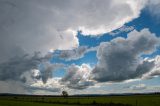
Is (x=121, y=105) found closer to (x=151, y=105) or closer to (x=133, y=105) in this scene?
(x=133, y=105)

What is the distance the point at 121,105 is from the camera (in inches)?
2781

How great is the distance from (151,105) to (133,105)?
206 inches

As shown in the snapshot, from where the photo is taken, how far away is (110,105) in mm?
72438

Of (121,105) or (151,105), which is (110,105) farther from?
(151,105)

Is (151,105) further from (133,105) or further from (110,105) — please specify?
(110,105)

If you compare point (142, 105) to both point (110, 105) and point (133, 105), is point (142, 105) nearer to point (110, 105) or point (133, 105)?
point (133, 105)

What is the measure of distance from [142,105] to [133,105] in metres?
2.55

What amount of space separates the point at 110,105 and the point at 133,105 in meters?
7.34

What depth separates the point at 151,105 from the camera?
2704 inches

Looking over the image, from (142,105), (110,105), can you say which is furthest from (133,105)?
(110,105)

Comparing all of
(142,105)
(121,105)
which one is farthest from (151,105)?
(121,105)
